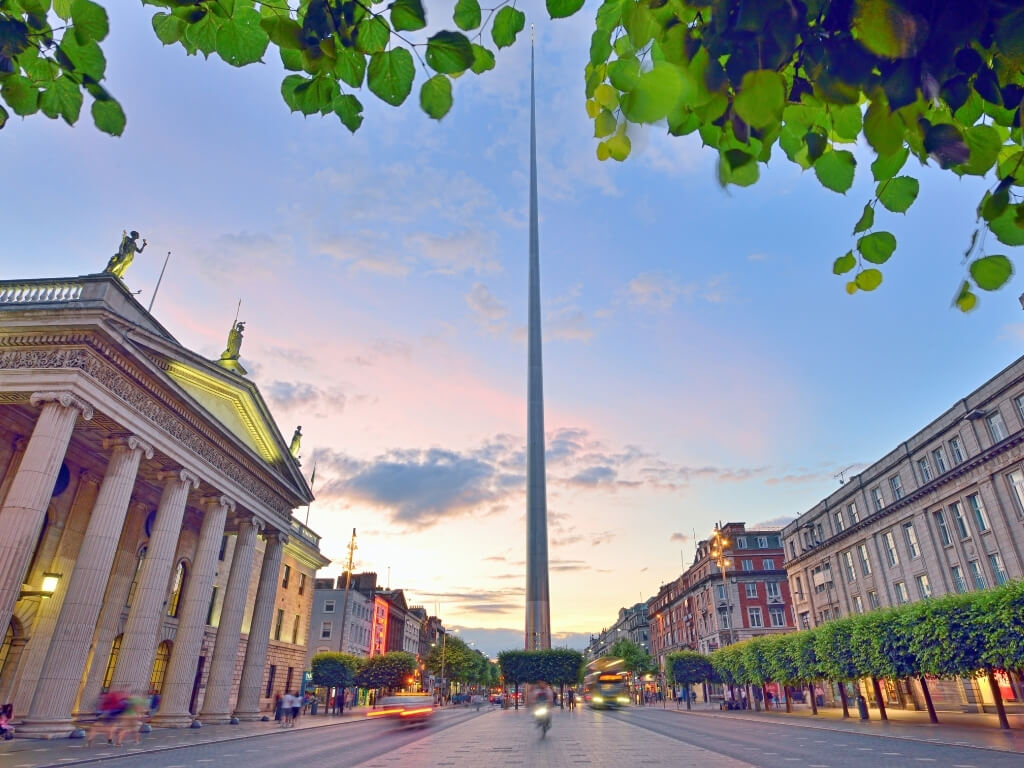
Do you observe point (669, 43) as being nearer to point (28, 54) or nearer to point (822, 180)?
point (822, 180)

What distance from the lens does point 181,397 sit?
81.8 feet

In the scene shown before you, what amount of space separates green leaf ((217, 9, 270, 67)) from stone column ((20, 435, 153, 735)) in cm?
2389

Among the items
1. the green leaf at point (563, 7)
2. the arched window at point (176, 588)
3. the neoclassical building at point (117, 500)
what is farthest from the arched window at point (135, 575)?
the green leaf at point (563, 7)

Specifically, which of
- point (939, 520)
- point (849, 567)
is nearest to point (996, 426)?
point (939, 520)

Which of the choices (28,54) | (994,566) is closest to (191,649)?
(28,54)

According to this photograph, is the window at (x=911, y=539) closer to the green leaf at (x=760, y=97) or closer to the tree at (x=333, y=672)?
the tree at (x=333, y=672)

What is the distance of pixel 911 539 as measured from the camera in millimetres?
45656

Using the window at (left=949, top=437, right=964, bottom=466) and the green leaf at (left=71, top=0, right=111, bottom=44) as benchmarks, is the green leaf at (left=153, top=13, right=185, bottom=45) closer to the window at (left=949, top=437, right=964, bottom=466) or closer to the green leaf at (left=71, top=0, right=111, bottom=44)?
the green leaf at (left=71, top=0, right=111, bottom=44)

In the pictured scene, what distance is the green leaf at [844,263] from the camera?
3.02 m

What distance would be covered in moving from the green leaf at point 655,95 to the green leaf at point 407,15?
46.4 inches

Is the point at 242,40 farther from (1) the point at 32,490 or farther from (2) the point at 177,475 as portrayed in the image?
(2) the point at 177,475

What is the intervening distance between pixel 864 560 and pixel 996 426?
829 inches

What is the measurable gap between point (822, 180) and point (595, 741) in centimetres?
2615

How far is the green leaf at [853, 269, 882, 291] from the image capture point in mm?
2941
